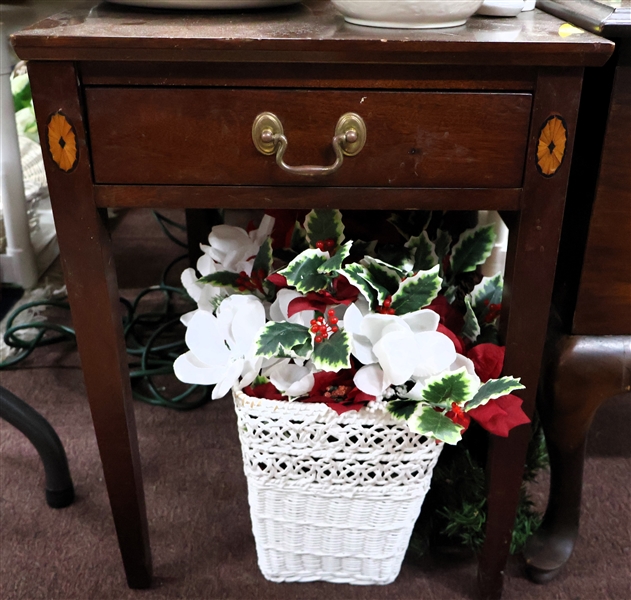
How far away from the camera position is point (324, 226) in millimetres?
699

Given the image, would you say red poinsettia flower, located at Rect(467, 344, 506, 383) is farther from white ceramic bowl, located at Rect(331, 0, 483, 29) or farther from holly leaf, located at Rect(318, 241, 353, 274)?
white ceramic bowl, located at Rect(331, 0, 483, 29)

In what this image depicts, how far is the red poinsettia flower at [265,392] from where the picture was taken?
0.69 meters

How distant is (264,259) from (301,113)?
0.23m

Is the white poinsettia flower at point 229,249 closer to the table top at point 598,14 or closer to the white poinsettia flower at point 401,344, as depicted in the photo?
the white poinsettia flower at point 401,344

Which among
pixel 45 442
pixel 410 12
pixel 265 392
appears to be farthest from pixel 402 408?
pixel 45 442

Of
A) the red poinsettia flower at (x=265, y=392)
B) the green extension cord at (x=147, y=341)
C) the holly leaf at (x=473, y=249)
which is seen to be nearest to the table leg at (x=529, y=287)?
the holly leaf at (x=473, y=249)

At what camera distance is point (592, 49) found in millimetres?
505

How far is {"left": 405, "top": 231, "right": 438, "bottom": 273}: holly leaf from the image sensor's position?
734 millimetres

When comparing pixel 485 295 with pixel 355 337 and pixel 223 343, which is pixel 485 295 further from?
pixel 223 343

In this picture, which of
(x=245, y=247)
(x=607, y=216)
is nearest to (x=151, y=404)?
(x=245, y=247)

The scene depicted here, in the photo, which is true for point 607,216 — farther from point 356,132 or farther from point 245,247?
point 245,247

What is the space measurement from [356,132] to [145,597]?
0.60m

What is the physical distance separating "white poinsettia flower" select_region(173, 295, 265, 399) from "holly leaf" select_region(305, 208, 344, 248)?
0.09 metres

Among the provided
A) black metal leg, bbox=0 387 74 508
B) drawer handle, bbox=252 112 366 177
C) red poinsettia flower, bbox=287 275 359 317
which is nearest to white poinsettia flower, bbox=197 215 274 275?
red poinsettia flower, bbox=287 275 359 317
